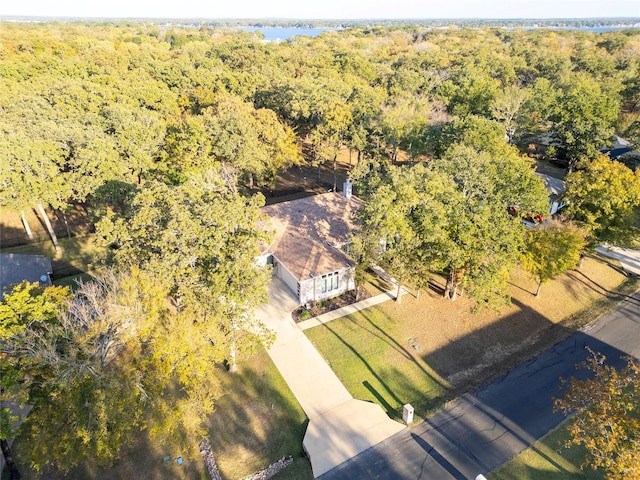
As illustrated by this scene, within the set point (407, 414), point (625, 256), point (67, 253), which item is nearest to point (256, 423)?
point (407, 414)

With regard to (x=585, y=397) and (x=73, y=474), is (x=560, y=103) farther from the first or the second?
(x=73, y=474)

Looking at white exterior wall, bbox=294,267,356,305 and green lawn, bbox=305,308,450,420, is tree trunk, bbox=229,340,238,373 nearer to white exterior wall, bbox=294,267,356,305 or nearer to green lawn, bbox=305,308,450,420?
green lawn, bbox=305,308,450,420

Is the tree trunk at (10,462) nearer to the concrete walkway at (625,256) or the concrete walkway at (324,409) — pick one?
the concrete walkway at (324,409)

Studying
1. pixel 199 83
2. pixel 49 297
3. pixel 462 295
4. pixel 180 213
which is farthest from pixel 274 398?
pixel 199 83

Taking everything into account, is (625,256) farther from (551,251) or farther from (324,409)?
(324,409)

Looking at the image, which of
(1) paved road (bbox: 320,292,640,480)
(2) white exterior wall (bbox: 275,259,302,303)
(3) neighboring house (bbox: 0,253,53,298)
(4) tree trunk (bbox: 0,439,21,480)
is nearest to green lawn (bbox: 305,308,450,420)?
(1) paved road (bbox: 320,292,640,480)

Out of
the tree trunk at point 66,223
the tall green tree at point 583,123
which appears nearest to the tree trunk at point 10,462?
the tree trunk at point 66,223
